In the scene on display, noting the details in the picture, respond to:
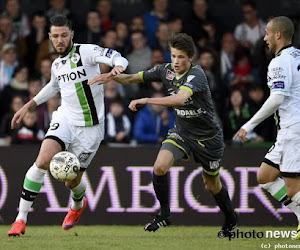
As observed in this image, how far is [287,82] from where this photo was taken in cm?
908

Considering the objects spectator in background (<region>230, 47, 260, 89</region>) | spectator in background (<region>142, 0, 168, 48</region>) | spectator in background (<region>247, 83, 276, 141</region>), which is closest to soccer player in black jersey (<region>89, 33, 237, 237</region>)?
spectator in background (<region>247, 83, 276, 141</region>)

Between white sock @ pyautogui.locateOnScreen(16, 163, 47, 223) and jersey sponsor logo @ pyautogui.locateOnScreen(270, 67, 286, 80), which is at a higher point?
jersey sponsor logo @ pyautogui.locateOnScreen(270, 67, 286, 80)

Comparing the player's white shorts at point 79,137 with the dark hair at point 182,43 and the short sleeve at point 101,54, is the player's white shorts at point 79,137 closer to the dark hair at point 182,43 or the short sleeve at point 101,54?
the short sleeve at point 101,54

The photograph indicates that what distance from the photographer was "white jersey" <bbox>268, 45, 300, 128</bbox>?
9.05 m

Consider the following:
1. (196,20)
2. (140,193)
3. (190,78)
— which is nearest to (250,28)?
(196,20)

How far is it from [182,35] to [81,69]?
1.36 metres

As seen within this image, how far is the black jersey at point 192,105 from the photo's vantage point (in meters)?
9.57

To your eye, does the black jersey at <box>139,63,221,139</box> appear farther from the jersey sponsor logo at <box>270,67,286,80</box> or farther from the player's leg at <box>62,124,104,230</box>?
the player's leg at <box>62,124,104,230</box>

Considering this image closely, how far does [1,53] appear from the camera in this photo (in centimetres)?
1502

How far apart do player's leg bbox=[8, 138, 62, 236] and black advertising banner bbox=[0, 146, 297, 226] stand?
8.42 ft

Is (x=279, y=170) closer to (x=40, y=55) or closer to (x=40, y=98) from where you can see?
(x=40, y=98)

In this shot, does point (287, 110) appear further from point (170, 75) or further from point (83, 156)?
point (83, 156)

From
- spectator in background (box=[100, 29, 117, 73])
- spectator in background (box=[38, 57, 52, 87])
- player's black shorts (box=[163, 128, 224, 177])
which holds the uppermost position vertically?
spectator in background (box=[100, 29, 117, 73])

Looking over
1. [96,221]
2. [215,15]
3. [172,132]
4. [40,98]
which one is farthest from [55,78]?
[215,15]
